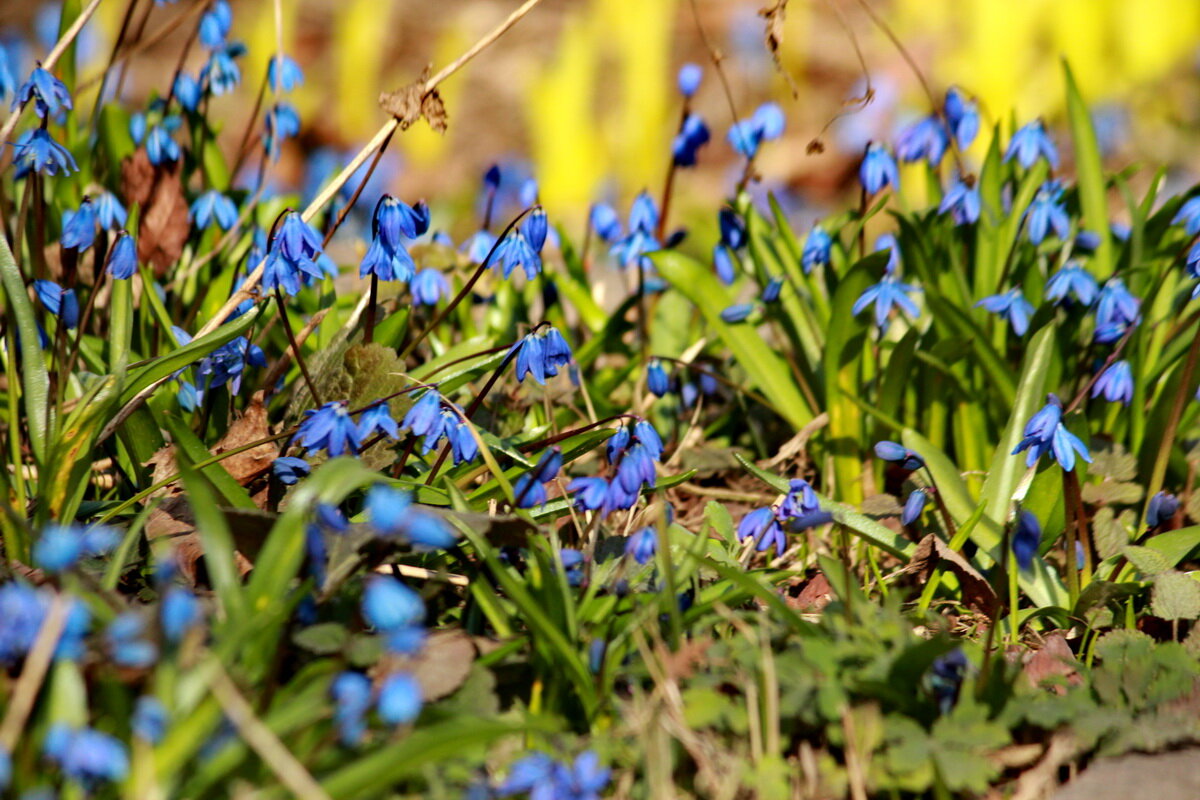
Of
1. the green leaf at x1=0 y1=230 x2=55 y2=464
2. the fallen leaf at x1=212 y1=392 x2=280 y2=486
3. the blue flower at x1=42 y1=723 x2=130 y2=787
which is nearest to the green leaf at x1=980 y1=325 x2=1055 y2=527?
the fallen leaf at x1=212 y1=392 x2=280 y2=486

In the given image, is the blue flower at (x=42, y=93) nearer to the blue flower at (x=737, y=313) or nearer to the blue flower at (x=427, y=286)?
the blue flower at (x=427, y=286)

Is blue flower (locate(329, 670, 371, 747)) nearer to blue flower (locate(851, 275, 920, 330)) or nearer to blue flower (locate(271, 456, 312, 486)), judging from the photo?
blue flower (locate(271, 456, 312, 486))

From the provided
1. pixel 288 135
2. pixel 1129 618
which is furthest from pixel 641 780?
pixel 288 135

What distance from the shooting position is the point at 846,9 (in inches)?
361

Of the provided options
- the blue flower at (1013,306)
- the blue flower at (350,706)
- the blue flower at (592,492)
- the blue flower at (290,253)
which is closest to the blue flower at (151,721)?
the blue flower at (350,706)

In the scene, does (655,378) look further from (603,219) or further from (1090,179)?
(1090,179)

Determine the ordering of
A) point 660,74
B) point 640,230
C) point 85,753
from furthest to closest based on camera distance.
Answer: point 660,74 < point 640,230 < point 85,753

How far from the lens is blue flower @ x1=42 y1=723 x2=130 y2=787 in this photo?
4.34 ft

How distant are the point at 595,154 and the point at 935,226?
4.53 metres

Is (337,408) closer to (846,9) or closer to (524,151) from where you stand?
(524,151)

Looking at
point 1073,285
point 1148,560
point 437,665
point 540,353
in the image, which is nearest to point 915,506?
point 1148,560

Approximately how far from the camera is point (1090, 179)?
3.03 metres

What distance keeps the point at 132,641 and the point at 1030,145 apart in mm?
2510

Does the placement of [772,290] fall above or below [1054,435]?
above
